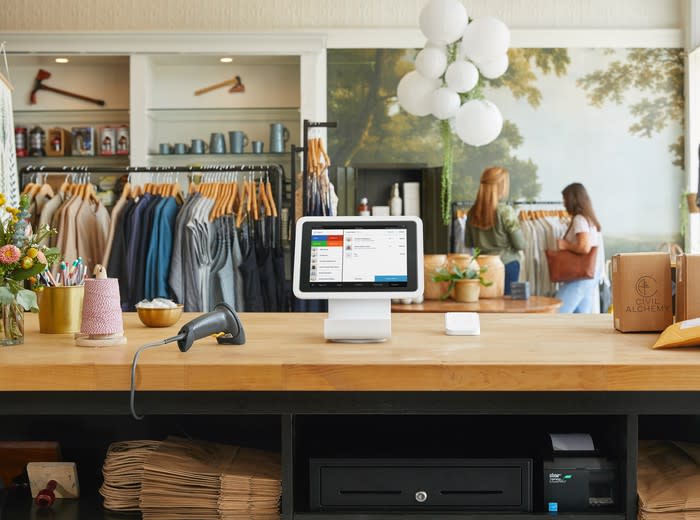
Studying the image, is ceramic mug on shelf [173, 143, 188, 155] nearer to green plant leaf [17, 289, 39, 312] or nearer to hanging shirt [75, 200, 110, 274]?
hanging shirt [75, 200, 110, 274]

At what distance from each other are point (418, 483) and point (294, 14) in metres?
5.37

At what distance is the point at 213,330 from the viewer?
1854 mm

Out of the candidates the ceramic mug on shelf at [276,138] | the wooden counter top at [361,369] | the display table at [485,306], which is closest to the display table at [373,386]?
the wooden counter top at [361,369]

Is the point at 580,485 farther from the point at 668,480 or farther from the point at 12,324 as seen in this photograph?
the point at 12,324

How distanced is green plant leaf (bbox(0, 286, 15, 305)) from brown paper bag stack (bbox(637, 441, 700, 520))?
5.15 ft

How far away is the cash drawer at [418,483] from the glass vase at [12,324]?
828 millimetres

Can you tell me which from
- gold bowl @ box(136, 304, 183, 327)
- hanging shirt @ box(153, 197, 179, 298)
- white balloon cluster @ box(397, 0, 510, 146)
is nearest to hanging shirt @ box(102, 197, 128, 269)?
hanging shirt @ box(153, 197, 179, 298)

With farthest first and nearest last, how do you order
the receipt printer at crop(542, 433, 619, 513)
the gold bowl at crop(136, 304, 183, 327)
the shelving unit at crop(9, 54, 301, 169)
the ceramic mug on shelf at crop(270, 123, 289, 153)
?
the shelving unit at crop(9, 54, 301, 169) → the ceramic mug on shelf at crop(270, 123, 289, 153) → the gold bowl at crop(136, 304, 183, 327) → the receipt printer at crop(542, 433, 619, 513)

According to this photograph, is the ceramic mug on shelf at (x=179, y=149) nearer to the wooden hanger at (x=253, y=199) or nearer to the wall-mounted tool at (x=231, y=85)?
the wall-mounted tool at (x=231, y=85)

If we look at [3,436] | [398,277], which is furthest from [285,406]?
[3,436]

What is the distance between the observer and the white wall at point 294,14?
6.34m

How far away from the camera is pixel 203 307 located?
4.68 m

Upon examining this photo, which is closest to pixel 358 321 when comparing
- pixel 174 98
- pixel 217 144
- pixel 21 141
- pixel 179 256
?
pixel 179 256

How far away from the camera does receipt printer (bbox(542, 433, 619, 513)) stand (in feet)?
5.68
